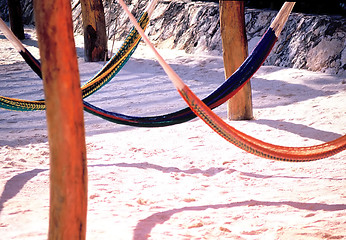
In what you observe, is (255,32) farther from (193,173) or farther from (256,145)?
(256,145)

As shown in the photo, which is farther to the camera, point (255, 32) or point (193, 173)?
point (255, 32)

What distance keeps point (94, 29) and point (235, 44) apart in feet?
9.68

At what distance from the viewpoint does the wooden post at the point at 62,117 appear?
48.5 inches

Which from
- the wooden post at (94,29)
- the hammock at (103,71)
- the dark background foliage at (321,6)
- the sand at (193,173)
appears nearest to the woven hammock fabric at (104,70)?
the hammock at (103,71)

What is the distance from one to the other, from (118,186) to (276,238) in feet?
3.46

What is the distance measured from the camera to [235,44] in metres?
3.73

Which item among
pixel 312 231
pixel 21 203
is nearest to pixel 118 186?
pixel 21 203

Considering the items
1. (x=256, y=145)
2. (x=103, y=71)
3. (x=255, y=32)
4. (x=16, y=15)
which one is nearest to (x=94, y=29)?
(x=255, y=32)

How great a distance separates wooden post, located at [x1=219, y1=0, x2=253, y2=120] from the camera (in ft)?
12.2

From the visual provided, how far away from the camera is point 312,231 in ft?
5.76

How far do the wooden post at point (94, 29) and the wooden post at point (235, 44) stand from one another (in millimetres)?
2752

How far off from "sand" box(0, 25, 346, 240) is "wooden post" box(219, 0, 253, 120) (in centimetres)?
20

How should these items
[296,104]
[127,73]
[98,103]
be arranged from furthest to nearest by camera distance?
[127,73]
[98,103]
[296,104]

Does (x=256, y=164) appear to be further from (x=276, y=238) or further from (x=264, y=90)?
(x=264, y=90)
